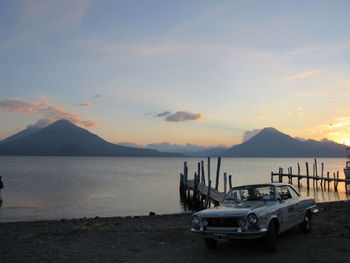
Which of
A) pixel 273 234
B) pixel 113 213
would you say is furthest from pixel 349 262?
pixel 113 213

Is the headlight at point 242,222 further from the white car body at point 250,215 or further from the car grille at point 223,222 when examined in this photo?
the car grille at point 223,222

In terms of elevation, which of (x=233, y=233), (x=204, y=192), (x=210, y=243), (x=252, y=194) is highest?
(x=252, y=194)

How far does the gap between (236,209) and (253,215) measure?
22.8 inches

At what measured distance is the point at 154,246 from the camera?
10.1 metres

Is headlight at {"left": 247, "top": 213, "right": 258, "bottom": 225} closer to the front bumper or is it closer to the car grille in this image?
the front bumper

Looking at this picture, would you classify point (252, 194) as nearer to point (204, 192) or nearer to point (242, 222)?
point (242, 222)

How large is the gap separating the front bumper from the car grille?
113 mm

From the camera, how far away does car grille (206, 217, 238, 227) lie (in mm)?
8438

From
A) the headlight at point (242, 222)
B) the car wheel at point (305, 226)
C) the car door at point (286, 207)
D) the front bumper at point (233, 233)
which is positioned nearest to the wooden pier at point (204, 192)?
the car wheel at point (305, 226)

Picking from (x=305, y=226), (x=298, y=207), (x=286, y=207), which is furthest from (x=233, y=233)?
(x=305, y=226)

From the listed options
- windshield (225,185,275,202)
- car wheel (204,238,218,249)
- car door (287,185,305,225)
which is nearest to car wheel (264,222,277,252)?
windshield (225,185,275,202)

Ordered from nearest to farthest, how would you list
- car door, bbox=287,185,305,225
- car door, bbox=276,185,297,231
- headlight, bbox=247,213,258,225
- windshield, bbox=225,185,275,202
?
headlight, bbox=247,213,258,225, car door, bbox=276,185,297,231, windshield, bbox=225,185,275,202, car door, bbox=287,185,305,225

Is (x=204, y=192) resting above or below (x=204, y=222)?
below

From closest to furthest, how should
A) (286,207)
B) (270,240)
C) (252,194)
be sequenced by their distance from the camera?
(270,240)
(286,207)
(252,194)
